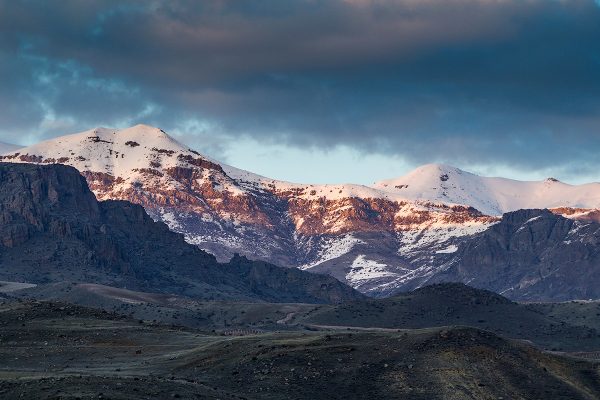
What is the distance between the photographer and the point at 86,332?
130 metres

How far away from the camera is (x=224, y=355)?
373 ft

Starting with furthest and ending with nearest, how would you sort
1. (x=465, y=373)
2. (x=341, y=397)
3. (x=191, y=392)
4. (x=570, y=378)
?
(x=570, y=378)
(x=465, y=373)
(x=341, y=397)
(x=191, y=392)

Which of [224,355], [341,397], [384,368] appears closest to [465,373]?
[384,368]

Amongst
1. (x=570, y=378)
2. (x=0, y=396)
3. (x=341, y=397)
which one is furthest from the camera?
(x=570, y=378)

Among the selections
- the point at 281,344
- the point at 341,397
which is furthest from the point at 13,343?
the point at 341,397

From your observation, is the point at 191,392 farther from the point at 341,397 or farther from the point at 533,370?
the point at 533,370

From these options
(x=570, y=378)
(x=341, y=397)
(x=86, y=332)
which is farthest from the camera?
(x=86, y=332)

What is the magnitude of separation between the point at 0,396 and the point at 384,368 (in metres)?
42.5

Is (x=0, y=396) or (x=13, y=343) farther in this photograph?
(x=13, y=343)

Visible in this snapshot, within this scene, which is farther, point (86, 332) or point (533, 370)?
point (86, 332)

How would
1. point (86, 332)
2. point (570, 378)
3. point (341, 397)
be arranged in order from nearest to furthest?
point (341, 397)
point (570, 378)
point (86, 332)

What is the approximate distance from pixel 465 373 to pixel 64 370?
37377 millimetres

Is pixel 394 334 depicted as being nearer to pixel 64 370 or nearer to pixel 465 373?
pixel 465 373

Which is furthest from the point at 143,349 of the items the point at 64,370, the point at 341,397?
the point at 341,397
